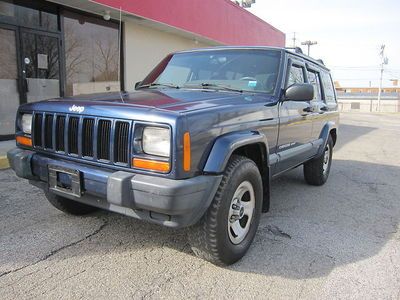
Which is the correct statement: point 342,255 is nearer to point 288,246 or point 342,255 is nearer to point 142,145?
point 288,246

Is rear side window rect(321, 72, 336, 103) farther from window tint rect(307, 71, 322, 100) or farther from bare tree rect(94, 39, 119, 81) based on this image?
bare tree rect(94, 39, 119, 81)

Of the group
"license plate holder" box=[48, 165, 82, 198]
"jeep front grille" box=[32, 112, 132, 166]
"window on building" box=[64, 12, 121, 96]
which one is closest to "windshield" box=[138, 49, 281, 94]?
"jeep front grille" box=[32, 112, 132, 166]

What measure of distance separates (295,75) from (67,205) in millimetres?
2902

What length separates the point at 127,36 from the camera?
10.8 m

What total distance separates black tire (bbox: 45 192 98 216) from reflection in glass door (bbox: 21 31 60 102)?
5072mm

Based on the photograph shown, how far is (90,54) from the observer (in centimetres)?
973

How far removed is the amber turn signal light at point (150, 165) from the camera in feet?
8.53

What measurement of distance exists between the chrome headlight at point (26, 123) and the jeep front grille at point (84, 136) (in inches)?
5.5

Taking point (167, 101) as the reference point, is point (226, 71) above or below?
above

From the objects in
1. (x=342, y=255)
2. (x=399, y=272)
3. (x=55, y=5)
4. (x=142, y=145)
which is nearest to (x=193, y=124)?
(x=142, y=145)

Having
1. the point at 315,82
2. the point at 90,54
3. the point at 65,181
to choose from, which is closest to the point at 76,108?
the point at 65,181

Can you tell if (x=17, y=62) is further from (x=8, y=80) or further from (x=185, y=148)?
(x=185, y=148)

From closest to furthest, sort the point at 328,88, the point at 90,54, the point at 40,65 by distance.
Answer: the point at 328,88 < the point at 40,65 < the point at 90,54

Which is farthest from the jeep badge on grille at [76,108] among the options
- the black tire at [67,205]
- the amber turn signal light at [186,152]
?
the black tire at [67,205]
